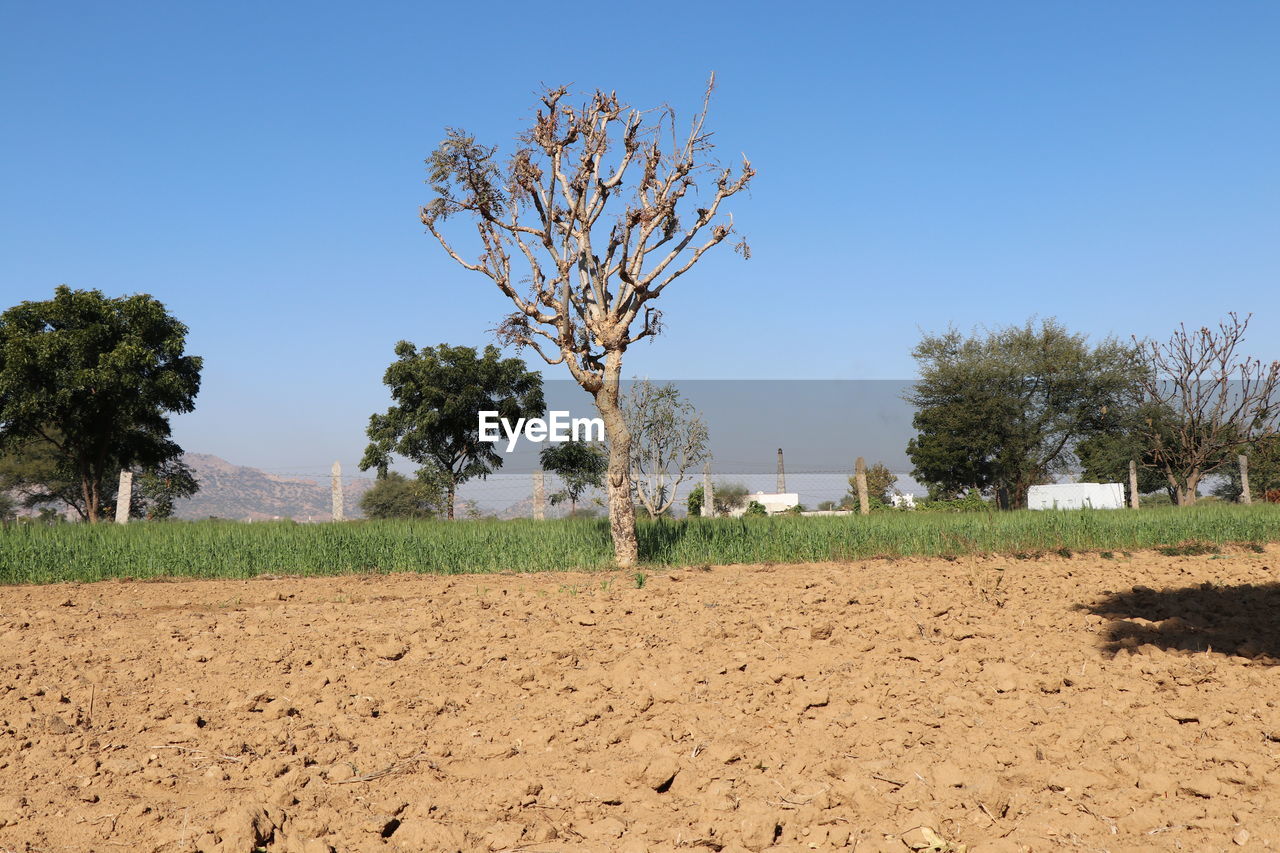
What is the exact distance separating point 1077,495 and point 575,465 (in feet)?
56.3

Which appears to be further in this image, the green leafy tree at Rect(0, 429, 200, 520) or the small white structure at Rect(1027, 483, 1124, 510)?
the green leafy tree at Rect(0, 429, 200, 520)

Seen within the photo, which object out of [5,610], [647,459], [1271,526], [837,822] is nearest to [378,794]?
[837,822]

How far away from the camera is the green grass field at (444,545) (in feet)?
42.8

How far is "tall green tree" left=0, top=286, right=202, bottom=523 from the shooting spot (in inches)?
849

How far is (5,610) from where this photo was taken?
9.61 metres

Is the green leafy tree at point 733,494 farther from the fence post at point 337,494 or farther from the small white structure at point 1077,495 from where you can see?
the fence post at point 337,494

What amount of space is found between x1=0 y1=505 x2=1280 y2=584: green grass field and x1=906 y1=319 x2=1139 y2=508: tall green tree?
23.4m

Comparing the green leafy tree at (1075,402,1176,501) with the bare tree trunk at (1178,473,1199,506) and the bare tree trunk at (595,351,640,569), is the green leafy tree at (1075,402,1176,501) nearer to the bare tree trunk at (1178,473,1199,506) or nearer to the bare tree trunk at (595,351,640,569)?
the bare tree trunk at (1178,473,1199,506)

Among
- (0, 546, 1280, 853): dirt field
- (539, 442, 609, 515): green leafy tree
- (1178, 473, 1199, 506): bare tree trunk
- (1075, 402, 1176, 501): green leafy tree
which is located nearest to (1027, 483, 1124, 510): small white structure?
(1178, 473, 1199, 506): bare tree trunk

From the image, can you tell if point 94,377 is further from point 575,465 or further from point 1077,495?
point 1077,495

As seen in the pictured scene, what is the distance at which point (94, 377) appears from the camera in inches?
846

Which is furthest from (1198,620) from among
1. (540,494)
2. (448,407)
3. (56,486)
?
(56,486)

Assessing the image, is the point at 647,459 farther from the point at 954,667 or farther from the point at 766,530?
the point at 954,667

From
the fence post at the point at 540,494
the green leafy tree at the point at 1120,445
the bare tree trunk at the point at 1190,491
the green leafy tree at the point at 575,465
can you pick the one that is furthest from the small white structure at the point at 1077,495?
the fence post at the point at 540,494
